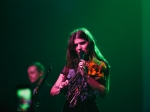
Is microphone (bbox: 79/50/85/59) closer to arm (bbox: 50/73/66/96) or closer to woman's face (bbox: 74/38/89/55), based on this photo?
woman's face (bbox: 74/38/89/55)

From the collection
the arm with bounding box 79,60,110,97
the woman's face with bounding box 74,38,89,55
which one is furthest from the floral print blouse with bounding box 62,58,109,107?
the woman's face with bounding box 74,38,89,55

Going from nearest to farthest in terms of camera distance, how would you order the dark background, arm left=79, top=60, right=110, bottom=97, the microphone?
arm left=79, top=60, right=110, bottom=97 < the microphone < the dark background

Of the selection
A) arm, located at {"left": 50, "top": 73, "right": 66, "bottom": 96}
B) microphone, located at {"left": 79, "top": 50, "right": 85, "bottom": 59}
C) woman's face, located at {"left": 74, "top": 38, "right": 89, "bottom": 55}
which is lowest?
arm, located at {"left": 50, "top": 73, "right": 66, "bottom": 96}

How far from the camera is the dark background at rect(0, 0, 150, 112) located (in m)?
2.10

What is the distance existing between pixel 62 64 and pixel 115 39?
55 centimetres

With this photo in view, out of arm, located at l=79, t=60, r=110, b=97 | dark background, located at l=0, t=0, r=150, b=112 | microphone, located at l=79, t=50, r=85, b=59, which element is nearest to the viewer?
arm, located at l=79, t=60, r=110, b=97

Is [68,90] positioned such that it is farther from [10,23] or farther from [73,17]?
[10,23]

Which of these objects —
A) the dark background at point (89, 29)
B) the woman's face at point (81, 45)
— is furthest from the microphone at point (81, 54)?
the dark background at point (89, 29)

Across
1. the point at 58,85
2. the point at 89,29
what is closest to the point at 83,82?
the point at 58,85

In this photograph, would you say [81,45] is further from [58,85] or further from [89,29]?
[58,85]

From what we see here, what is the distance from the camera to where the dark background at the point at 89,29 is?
2.10 metres

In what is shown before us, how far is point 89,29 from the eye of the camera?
209cm

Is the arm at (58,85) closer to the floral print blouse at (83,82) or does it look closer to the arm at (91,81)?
the floral print blouse at (83,82)

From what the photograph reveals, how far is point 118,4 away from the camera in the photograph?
217 cm
